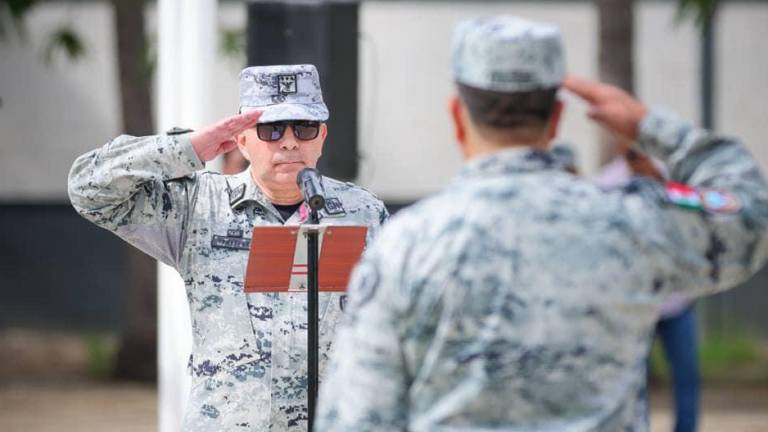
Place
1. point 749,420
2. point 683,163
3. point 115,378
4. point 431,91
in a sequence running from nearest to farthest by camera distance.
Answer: point 683,163
point 749,420
point 115,378
point 431,91

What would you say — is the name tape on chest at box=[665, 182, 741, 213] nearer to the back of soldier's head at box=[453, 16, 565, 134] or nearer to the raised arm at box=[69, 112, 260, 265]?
the back of soldier's head at box=[453, 16, 565, 134]

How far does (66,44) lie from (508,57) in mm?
10372

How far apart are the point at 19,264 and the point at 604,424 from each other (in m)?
12.1

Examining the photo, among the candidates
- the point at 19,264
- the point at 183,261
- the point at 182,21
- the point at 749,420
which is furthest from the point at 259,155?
the point at 19,264

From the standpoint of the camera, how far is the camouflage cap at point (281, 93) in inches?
185

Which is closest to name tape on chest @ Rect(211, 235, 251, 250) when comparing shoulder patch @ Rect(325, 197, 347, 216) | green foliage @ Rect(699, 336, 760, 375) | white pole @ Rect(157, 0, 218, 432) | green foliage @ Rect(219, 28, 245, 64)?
shoulder patch @ Rect(325, 197, 347, 216)

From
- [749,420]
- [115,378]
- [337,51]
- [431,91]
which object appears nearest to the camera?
[337,51]

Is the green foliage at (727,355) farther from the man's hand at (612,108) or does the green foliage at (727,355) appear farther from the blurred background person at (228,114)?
the man's hand at (612,108)

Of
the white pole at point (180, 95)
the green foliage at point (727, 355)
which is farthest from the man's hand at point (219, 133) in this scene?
the green foliage at point (727, 355)

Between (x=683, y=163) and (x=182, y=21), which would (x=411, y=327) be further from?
(x=182, y=21)

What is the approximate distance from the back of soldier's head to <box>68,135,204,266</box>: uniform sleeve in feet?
5.11

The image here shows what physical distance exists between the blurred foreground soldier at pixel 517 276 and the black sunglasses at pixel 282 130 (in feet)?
5.68

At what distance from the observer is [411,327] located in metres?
2.85

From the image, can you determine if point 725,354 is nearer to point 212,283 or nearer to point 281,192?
point 281,192
